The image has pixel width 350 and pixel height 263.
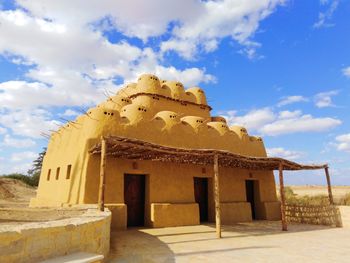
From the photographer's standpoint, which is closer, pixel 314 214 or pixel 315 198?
pixel 314 214

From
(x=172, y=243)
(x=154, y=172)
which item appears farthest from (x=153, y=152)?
(x=172, y=243)

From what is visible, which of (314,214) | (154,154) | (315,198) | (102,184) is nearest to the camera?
(102,184)

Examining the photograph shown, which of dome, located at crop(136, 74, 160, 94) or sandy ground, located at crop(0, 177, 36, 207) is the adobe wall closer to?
dome, located at crop(136, 74, 160, 94)

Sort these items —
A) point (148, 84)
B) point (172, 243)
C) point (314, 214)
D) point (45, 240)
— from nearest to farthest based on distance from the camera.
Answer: point (45, 240)
point (172, 243)
point (314, 214)
point (148, 84)

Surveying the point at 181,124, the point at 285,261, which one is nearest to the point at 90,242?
the point at 285,261

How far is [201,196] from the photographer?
13.9 meters

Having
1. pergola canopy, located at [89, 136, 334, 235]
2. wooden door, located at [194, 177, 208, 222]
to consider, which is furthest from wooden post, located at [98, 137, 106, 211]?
wooden door, located at [194, 177, 208, 222]

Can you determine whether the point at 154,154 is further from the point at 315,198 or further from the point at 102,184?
the point at 315,198

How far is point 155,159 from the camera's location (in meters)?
11.7

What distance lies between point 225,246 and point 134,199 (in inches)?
200

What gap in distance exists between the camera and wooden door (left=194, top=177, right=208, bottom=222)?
45.3 ft

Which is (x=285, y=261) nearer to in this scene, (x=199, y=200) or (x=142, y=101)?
(x=199, y=200)

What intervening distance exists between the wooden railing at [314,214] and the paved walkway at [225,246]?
8.47ft

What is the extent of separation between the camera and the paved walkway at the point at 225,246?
653cm
